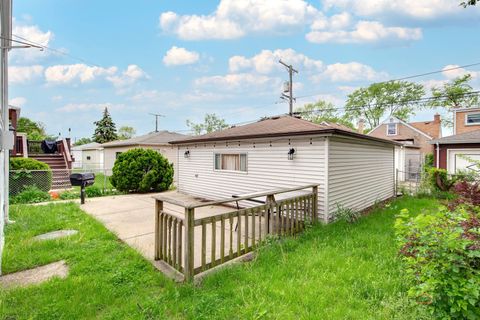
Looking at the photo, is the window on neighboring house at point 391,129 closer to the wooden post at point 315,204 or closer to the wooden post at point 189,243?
the wooden post at point 315,204

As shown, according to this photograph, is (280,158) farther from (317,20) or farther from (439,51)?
A: (439,51)

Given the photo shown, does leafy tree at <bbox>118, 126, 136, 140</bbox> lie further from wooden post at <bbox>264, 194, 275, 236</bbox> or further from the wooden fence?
wooden post at <bbox>264, 194, 275, 236</bbox>

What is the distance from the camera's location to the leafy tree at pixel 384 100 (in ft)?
105

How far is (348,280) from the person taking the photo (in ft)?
10.3

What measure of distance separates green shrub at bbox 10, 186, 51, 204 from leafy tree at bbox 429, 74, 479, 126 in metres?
33.5

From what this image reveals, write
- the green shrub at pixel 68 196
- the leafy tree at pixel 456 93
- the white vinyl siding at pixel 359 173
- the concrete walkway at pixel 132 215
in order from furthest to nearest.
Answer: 1. the leafy tree at pixel 456 93
2. the green shrub at pixel 68 196
3. the white vinyl siding at pixel 359 173
4. the concrete walkway at pixel 132 215

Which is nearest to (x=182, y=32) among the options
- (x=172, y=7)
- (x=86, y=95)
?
(x=172, y=7)

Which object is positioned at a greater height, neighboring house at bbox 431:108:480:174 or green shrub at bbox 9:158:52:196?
neighboring house at bbox 431:108:480:174

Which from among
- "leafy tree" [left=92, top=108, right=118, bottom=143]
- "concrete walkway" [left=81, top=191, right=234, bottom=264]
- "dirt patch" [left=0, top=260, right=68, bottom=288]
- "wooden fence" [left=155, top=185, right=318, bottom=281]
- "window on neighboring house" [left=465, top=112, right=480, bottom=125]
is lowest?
"dirt patch" [left=0, top=260, right=68, bottom=288]

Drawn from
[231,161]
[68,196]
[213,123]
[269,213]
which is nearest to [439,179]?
[231,161]

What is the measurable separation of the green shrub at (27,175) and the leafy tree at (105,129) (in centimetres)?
3295

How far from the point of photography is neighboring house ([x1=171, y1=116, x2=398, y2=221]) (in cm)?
613

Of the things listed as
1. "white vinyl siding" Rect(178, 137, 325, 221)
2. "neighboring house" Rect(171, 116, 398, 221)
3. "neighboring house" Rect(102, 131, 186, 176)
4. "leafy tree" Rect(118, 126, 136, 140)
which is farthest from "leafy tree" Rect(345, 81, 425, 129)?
"leafy tree" Rect(118, 126, 136, 140)

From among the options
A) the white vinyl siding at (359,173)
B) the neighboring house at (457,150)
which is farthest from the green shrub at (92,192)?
the neighboring house at (457,150)
